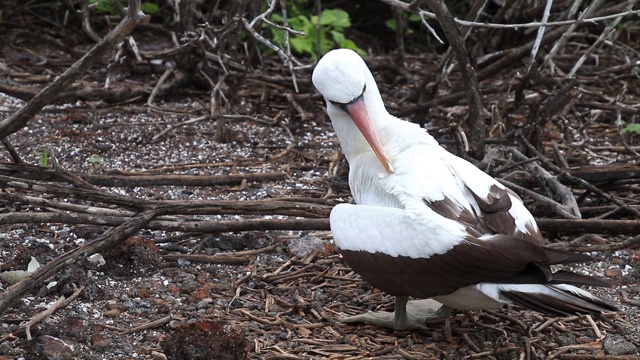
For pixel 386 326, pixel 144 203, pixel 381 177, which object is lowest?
pixel 386 326

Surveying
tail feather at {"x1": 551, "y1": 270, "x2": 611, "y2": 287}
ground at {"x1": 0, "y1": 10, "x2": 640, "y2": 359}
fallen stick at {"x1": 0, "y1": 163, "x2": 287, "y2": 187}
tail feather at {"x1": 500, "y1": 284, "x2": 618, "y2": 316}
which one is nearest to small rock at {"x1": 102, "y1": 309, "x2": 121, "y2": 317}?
ground at {"x1": 0, "y1": 10, "x2": 640, "y2": 359}

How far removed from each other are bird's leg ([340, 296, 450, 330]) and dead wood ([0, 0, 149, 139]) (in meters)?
1.55

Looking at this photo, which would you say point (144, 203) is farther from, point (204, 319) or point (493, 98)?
point (493, 98)

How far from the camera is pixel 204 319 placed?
388 centimetres

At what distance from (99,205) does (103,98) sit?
156 centimetres

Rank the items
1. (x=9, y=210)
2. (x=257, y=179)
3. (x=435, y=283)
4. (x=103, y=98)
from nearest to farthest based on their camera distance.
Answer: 1. (x=435, y=283)
2. (x=9, y=210)
3. (x=257, y=179)
4. (x=103, y=98)

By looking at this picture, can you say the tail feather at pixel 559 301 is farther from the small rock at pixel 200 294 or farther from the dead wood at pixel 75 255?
the dead wood at pixel 75 255

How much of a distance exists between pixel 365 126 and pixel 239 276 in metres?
0.95

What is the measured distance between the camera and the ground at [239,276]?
12.1 feet

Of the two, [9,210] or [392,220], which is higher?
[392,220]

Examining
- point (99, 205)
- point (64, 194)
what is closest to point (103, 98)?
point (99, 205)

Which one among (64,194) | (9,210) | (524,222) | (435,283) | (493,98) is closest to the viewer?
(435,283)

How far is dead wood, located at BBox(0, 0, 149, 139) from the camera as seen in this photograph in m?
3.77

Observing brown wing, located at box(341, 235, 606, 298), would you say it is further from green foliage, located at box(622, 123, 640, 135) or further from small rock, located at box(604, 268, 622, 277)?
green foliage, located at box(622, 123, 640, 135)
